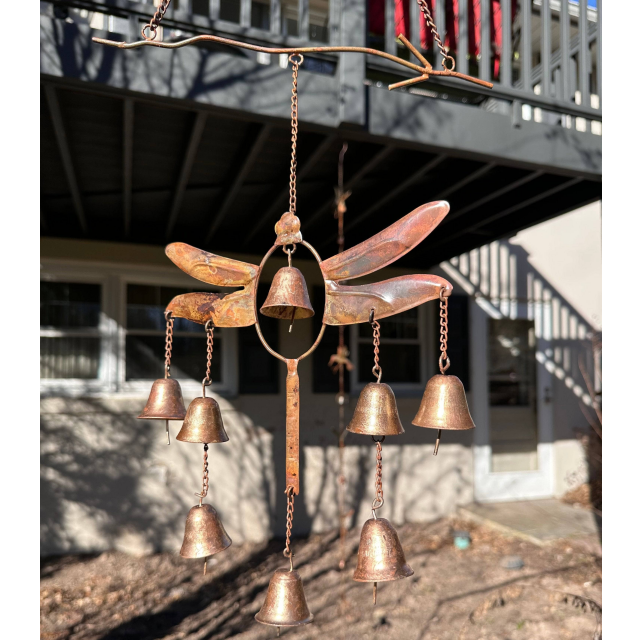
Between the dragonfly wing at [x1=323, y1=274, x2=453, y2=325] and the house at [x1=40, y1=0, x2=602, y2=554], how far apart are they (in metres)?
1.36

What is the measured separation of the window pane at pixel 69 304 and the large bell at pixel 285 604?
4.18 m

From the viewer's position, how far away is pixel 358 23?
9.50ft

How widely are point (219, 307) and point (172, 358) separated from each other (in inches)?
148

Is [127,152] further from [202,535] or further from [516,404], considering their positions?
[516,404]

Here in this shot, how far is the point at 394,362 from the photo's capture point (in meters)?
6.48

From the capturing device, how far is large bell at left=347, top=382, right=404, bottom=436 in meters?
1.87

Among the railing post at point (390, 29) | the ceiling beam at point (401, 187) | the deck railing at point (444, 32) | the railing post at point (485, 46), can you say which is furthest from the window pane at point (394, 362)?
the railing post at point (390, 29)

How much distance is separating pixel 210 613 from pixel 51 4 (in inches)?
162

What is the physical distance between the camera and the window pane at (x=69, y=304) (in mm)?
5203

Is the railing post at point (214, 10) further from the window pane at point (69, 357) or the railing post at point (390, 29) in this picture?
the window pane at point (69, 357)

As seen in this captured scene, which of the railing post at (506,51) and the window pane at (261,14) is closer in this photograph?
the railing post at (506,51)

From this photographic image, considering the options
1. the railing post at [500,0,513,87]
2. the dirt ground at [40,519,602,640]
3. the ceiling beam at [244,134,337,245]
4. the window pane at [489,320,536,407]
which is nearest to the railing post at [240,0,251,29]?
the ceiling beam at [244,134,337,245]

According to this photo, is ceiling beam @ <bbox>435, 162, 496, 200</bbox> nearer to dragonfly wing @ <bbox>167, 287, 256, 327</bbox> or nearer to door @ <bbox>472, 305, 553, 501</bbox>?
dragonfly wing @ <bbox>167, 287, 256, 327</bbox>

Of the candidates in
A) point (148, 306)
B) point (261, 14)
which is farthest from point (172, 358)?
point (261, 14)
